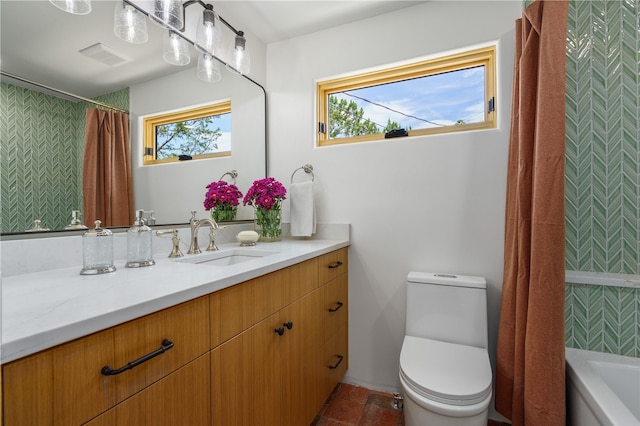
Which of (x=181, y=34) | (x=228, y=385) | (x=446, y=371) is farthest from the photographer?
(x=181, y=34)

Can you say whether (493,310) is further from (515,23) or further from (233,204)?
(233,204)

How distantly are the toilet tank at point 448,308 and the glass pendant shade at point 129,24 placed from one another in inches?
69.2

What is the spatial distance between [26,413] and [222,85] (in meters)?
1.73

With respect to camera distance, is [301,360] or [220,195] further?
[220,195]

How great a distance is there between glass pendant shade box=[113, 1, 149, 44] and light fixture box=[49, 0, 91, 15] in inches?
4.7

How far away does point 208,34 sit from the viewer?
156 centimetres

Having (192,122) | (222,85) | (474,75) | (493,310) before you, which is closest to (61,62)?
(192,122)

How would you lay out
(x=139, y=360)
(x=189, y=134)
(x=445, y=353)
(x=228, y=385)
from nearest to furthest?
(x=139, y=360) < (x=228, y=385) < (x=445, y=353) < (x=189, y=134)

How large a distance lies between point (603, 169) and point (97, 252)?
2.21 m

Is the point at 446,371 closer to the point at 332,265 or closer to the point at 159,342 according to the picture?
the point at 332,265

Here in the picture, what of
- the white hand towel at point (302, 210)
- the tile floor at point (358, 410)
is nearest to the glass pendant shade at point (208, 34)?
the white hand towel at point (302, 210)

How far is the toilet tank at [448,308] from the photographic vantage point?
4.85 ft

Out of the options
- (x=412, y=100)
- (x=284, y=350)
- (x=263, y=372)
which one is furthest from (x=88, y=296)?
(x=412, y=100)

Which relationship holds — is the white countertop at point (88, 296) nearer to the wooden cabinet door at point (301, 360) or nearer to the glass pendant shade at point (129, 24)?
the wooden cabinet door at point (301, 360)
